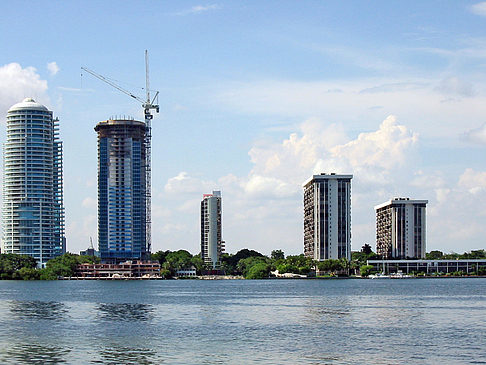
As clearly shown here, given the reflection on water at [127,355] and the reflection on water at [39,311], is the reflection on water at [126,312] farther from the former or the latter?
the reflection on water at [127,355]

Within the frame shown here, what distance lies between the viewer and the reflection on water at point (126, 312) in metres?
139

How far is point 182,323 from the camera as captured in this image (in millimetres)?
127250

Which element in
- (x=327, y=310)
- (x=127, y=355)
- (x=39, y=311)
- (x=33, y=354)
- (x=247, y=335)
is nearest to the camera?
(x=127, y=355)

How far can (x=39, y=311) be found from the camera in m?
160

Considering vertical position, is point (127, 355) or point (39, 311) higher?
point (127, 355)

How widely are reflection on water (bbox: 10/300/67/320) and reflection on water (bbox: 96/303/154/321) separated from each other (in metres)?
7.78

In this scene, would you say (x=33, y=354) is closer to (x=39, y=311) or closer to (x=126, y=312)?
(x=126, y=312)

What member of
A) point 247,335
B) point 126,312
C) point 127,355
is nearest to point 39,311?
point 126,312

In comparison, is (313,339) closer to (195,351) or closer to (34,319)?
(195,351)

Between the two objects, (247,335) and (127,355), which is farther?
(247,335)

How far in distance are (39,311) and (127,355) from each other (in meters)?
76.2

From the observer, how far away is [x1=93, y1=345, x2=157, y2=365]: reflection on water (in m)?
84.2

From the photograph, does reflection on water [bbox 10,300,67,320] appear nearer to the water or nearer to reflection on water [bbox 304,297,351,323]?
the water

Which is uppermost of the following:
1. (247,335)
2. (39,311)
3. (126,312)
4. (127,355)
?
(127,355)
